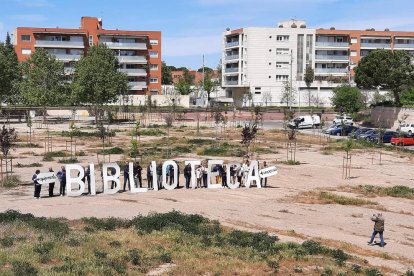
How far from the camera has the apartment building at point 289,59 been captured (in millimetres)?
131500

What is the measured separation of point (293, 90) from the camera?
432 feet

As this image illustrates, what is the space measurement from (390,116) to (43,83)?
184 ft

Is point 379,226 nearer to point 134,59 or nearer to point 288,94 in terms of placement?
point 288,94

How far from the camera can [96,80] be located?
3612 inches

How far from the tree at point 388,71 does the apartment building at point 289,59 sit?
34.8 meters

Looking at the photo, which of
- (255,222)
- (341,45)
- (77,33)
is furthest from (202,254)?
(341,45)

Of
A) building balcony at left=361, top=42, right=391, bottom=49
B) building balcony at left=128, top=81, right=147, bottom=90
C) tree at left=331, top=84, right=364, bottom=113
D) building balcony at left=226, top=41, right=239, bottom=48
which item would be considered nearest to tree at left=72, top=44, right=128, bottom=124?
building balcony at left=128, top=81, right=147, bottom=90

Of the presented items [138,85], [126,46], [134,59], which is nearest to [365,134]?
[138,85]

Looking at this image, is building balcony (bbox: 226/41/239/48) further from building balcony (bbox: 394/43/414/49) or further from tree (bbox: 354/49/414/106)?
tree (bbox: 354/49/414/106)

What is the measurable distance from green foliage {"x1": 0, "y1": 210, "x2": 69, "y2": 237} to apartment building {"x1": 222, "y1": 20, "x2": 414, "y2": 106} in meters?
108

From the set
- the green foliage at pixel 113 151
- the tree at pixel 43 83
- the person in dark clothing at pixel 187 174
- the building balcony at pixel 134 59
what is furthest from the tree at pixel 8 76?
the person in dark clothing at pixel 187 174

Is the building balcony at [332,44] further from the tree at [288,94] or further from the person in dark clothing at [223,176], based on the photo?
the person in dark clothing at [223,176]

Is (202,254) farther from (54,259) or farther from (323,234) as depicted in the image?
(323,234)

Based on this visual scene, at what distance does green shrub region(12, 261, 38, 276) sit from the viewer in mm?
18000
